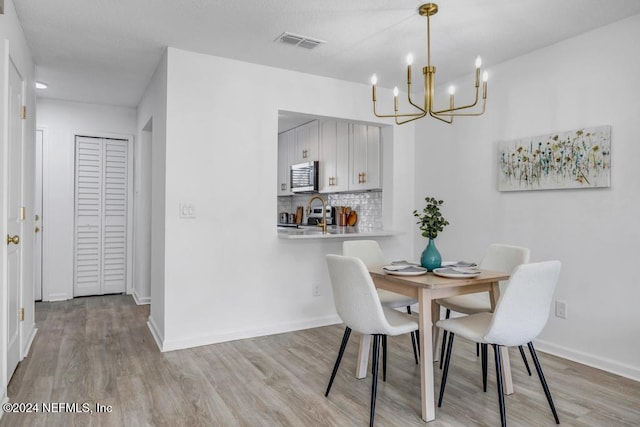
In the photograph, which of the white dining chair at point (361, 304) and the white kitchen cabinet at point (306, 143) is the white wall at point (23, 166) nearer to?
the white dining chair at point (361, 304)

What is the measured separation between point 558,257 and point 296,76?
271cm

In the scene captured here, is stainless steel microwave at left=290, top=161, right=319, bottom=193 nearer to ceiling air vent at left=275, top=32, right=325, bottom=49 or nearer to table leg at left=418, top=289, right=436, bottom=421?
ceiling air vent at left=275, top=32, right=325, bottom=49

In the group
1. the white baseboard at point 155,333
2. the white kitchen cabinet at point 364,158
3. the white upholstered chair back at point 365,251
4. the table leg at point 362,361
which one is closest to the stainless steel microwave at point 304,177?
the white kitchen cabinet at point 364,158

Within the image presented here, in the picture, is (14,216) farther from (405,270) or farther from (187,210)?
(405,270)

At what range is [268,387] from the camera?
265cm

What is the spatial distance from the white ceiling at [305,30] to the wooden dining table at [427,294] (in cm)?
169

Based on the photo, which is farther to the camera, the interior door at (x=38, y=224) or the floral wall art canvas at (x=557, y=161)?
the interior door at (x=38, y=224)

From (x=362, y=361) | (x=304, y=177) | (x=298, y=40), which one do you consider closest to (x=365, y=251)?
(x=362, y=361)

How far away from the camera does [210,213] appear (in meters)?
3.50

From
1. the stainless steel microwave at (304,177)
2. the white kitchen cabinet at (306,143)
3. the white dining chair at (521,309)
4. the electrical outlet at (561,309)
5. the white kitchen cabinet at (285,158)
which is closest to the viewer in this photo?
the white dining chair at (521,309)

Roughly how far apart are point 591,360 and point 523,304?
1.46m

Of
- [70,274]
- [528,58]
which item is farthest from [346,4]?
[70,274]

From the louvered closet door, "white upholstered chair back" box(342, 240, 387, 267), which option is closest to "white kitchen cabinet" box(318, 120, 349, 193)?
"white upholstered chair back" box(342, 240, 387, 267)

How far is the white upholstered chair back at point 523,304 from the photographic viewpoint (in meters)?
2.05
